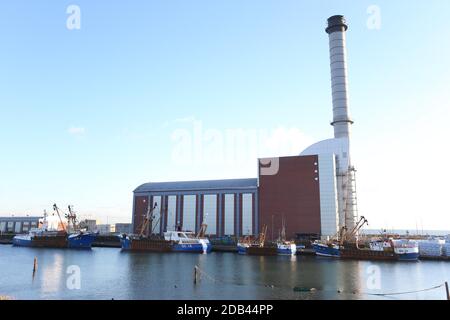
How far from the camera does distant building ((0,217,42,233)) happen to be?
160 meters

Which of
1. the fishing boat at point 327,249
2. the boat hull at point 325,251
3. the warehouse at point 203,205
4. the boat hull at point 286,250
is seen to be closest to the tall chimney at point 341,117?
the fishing boat at point 327,249

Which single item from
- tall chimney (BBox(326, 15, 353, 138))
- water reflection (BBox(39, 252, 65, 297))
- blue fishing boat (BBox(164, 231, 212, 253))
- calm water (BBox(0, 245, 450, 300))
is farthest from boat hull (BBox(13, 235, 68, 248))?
→ tall chimney (BBox(326, 15, 353, 138))

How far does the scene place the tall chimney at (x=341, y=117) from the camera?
10450 cm

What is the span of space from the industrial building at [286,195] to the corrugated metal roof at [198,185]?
0.32 metres

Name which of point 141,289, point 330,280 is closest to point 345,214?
point 330,280

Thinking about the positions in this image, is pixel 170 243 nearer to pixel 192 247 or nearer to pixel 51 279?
pixel 192 247

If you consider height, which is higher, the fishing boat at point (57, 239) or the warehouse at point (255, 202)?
the warehouse at point (255, 202)

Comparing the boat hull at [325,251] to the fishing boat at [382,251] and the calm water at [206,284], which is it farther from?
the calm water at [206,284]

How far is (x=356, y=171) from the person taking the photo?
107 metres

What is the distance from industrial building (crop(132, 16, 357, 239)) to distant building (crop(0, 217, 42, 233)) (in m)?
67.7

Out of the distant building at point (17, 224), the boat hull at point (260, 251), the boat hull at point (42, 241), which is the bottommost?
the boat hull at point (260, 251)

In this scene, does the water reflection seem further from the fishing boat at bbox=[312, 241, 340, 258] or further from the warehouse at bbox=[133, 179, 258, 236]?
the warehouse at bbox=[133, 179, 258, 236]
